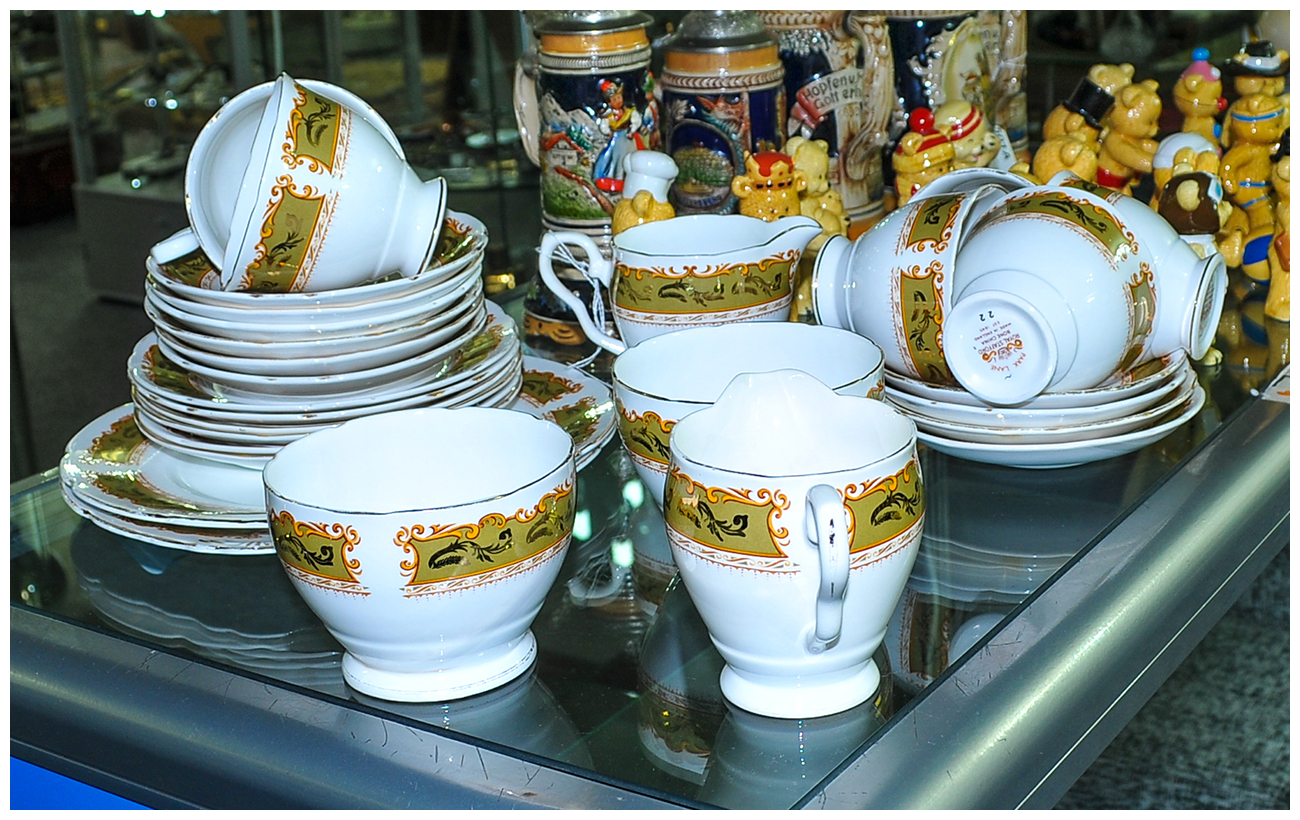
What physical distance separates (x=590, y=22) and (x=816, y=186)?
229 mm

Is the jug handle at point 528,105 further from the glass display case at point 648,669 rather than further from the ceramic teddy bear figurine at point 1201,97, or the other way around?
the ceramic teddy bear figurine at point 1201,97

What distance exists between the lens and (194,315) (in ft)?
2.66

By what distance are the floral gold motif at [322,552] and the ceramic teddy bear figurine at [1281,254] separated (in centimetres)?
82

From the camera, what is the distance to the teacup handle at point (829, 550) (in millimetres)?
543

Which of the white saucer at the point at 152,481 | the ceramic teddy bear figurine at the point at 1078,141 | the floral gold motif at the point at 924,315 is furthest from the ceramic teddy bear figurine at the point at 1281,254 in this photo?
the white saucer at the point at 152,481

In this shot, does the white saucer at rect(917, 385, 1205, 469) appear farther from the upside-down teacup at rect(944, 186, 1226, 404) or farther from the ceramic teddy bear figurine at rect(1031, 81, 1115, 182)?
the ceramic teddy bear figurine at rect(1031, 81, 1115, 182)

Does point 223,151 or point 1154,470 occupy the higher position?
point 223,151

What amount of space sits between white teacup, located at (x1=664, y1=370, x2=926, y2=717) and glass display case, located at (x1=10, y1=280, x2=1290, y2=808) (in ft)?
0.06
